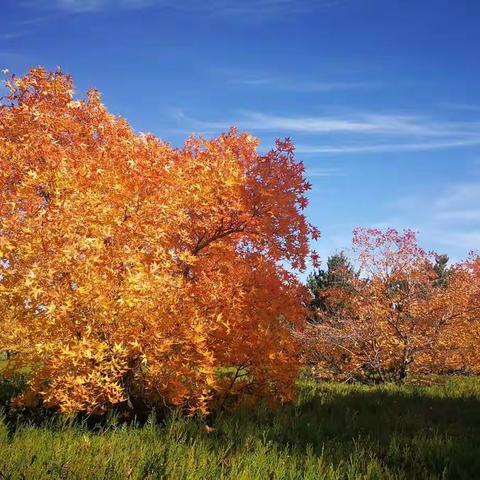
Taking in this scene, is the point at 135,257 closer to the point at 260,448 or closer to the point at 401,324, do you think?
the point at 260,448

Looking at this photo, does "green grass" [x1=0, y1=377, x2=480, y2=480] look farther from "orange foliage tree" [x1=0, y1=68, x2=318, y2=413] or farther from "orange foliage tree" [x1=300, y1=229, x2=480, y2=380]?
"orange foliage tree" [x1=300, y1=229, x2=480, y2=380]

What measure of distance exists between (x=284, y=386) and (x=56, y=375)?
3879 millimetres

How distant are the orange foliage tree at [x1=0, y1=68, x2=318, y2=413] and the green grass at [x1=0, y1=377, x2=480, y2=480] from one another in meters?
0.55

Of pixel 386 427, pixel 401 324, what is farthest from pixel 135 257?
pixel 401 324

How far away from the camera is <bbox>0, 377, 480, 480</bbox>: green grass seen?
496cm

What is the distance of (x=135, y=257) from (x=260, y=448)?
2848 mm

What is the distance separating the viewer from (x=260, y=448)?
5.90 m

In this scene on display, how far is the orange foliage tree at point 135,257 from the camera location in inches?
247

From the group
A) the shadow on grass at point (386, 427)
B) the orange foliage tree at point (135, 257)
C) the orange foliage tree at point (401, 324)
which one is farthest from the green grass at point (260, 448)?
the orange foliage tree at point (401, 324)

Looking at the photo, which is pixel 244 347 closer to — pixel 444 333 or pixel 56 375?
pixel 56 375

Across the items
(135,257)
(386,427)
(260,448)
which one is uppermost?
(135,257)

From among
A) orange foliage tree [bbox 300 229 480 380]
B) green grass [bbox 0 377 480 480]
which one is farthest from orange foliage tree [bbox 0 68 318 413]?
orange foliage tree [bbox 300 229 480 380]

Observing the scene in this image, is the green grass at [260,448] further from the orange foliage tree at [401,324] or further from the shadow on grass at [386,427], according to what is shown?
the orange foliage tree at [401,324]

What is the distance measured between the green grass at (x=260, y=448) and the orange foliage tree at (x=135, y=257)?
549 millimetres
